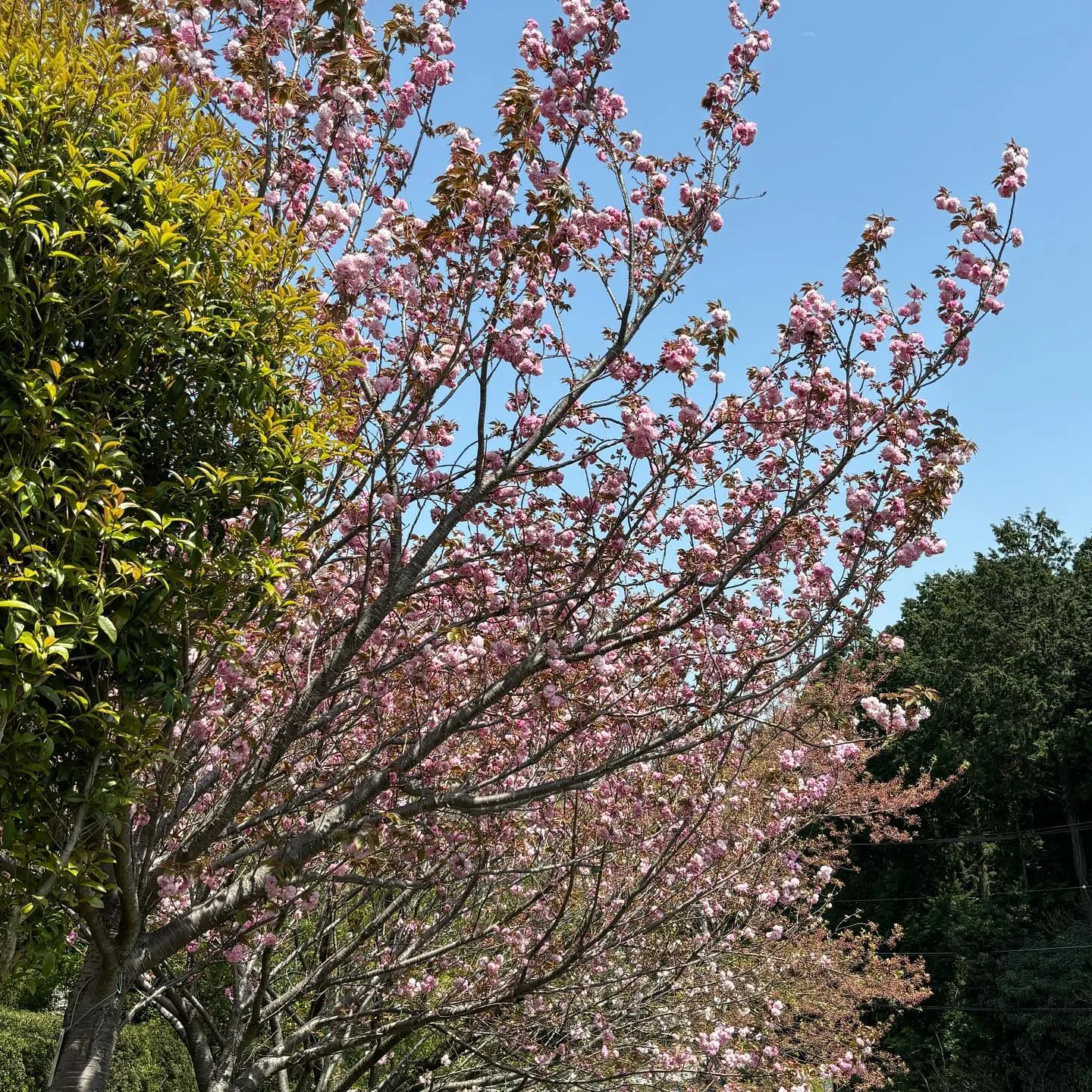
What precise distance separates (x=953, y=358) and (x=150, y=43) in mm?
4108

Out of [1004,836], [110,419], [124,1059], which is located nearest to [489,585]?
[110,419]

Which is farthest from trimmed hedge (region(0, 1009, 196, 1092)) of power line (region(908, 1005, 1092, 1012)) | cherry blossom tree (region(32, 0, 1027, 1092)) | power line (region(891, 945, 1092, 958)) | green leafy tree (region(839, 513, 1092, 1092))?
green leafy tree (region(839, 513, 1092, 1092))

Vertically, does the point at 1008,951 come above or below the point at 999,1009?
above

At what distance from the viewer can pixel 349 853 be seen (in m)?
4.63

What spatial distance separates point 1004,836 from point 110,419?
3104cm

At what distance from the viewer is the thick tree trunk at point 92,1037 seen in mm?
4363

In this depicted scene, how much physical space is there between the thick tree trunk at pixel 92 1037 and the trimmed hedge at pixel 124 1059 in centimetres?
935

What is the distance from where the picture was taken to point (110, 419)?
335 centimetres

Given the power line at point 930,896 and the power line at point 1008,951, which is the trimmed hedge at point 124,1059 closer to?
the power line at point 930,896

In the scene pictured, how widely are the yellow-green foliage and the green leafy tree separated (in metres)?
24.7

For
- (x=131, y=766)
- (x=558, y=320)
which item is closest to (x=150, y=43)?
(x=558, y=320)

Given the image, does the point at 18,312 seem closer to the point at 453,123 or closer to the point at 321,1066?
the point at 453,123

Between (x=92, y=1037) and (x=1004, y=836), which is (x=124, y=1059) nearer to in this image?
(x=92, y=1037)

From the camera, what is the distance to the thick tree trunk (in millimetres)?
4363
